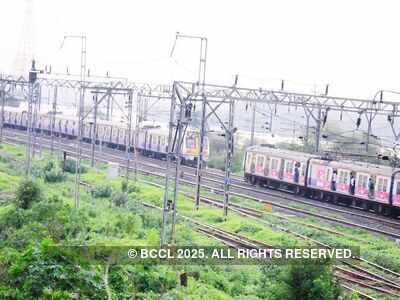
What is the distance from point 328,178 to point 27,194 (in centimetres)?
1663

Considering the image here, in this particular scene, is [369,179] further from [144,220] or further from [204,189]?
[144,220]

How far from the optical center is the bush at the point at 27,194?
23547mm

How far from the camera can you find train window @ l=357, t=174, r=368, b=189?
31153 mm

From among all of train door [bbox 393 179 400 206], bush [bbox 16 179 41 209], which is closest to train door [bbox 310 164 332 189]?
train door [bbox 393 179 400 206]

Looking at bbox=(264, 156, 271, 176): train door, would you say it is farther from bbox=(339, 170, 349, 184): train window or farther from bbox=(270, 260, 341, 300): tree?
bbox=(270, 260, 341, 300): tree

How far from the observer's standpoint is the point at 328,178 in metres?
33.5

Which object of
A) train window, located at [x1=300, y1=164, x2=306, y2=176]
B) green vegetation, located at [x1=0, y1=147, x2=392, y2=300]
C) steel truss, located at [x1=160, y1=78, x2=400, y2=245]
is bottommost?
green vegetation, located at [x1=0, y1=147, x2=392, y2=300]

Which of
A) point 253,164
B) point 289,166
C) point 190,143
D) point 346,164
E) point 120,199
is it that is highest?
point 346,164

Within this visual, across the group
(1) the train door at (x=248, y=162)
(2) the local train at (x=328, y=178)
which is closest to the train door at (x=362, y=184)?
(2) the local train at (x=328, y=178)

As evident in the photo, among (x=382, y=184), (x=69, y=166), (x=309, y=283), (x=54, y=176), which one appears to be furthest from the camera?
(x=69, y=166)

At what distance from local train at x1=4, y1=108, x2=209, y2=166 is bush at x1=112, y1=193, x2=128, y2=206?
446 inches

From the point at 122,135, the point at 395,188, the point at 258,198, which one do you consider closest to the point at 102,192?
the point at 258,198

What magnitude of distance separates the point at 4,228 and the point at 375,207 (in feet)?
61.9

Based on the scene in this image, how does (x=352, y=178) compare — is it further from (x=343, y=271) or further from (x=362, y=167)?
(x=343, y=271)
